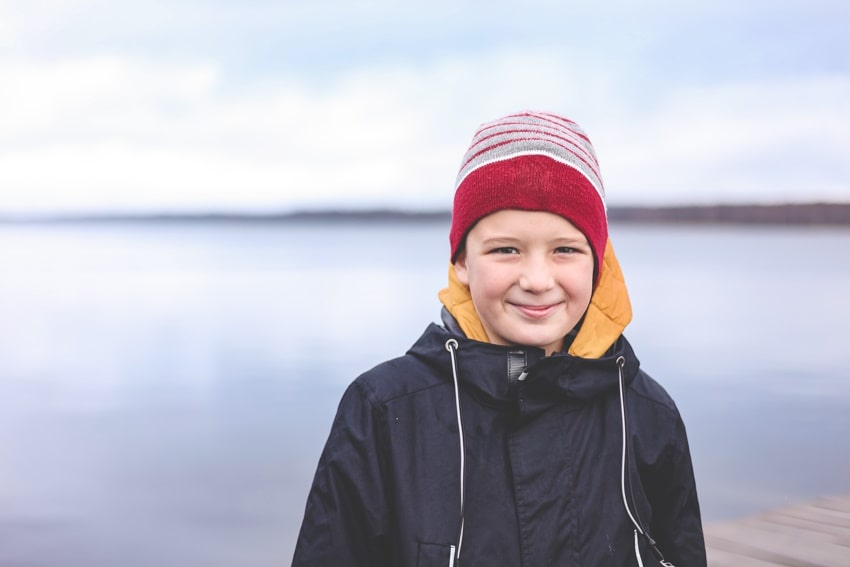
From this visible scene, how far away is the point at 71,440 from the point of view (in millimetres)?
7895

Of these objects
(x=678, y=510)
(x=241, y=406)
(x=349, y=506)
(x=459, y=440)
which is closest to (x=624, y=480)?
(x=678, y=510)

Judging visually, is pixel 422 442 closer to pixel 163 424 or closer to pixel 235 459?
pixel 235 459

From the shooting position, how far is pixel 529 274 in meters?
1.73

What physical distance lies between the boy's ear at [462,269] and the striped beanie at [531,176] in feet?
0.06

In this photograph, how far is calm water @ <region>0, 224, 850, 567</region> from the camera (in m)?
5.65

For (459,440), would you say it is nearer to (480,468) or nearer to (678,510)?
(480,468)

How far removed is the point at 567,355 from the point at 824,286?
87.8 feet

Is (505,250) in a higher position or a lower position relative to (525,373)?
higher

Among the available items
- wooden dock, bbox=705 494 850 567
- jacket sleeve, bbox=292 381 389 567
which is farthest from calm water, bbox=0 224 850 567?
jacket sleeve, bbox=292 381 389 567

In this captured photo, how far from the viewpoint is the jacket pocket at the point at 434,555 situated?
5.47ft

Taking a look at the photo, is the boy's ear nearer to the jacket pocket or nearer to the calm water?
the jacket pocket

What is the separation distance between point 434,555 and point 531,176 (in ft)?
2.43

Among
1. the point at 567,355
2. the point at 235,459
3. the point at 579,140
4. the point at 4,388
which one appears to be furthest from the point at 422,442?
the point at 4,388

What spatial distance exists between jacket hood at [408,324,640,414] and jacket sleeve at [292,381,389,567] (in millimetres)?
201
